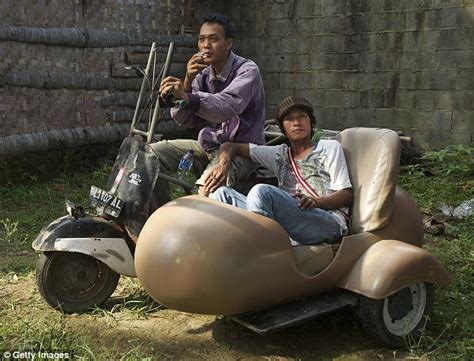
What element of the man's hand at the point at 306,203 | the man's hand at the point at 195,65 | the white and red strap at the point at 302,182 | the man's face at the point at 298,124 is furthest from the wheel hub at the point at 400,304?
the man's hand at the point at 195,65

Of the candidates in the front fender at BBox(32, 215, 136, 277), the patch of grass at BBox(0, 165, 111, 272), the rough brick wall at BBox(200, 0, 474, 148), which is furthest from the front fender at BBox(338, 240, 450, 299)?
the rough brick wall at BBox(200, 0, 474, 148)

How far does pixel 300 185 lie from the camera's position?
12.3 ft

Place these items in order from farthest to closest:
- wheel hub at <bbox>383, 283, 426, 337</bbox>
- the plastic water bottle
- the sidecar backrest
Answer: the plastic water bottle
the sidecar backrest
wheel hub at <bbox>383, 283, 426, 337</bbox>

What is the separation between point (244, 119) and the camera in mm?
4078

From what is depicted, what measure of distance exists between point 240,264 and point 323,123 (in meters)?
6.03

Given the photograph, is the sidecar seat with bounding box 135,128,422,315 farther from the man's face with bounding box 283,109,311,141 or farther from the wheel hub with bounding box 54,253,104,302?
the wheel hub with bounding box 54,253,104,302

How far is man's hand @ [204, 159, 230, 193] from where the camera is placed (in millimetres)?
3775

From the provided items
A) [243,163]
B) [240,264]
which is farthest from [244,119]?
[240,264]

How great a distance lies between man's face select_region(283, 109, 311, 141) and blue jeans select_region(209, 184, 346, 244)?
1.60ft

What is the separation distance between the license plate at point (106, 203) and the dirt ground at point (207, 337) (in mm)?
644

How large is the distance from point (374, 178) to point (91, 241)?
5.79 ft

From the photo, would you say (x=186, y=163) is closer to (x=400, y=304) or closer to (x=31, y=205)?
(x=400, y=304)

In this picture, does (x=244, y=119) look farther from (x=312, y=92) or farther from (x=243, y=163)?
(x=312, y=92)

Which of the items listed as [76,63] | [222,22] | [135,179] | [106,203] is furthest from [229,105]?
[76,63]
